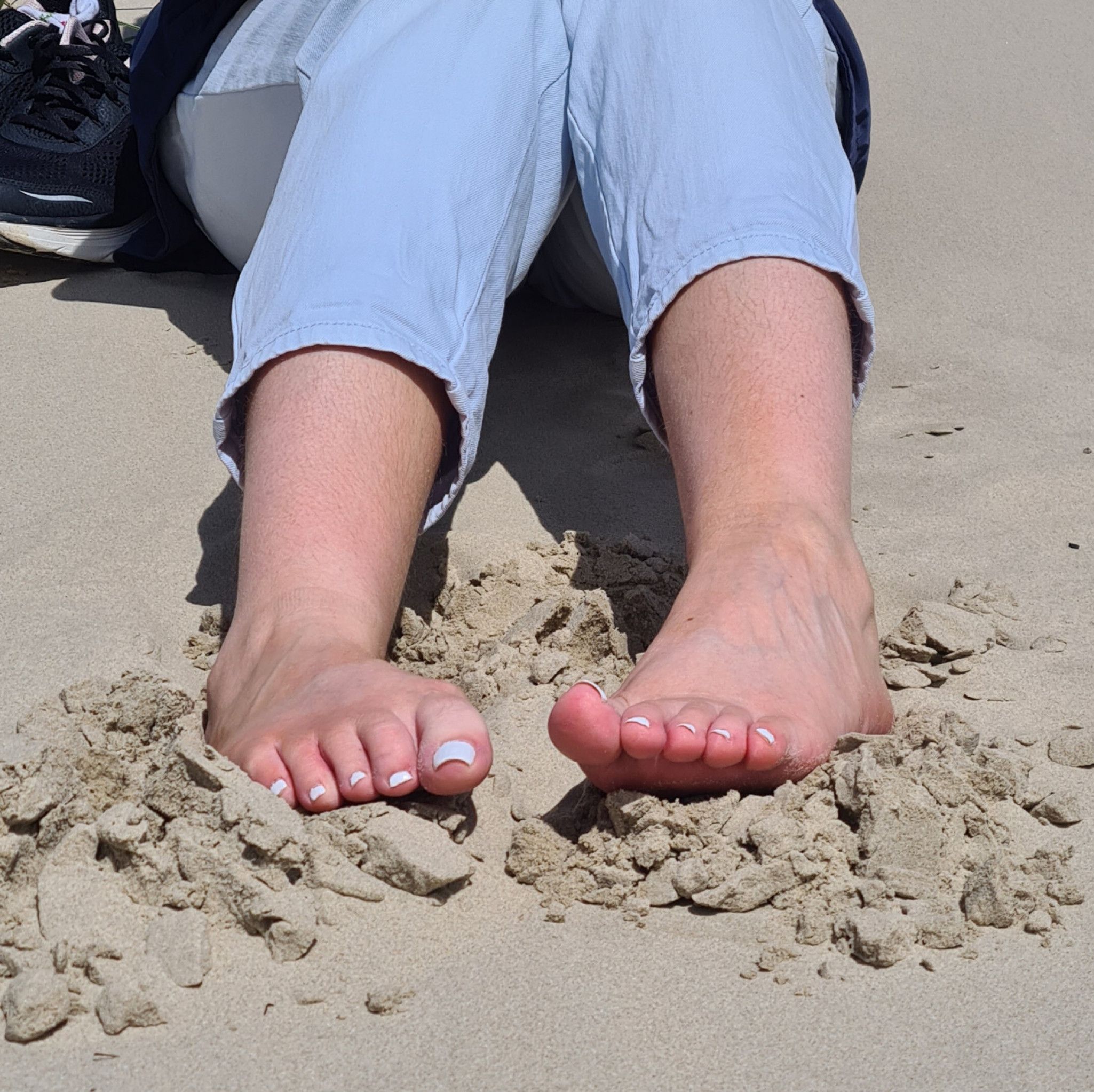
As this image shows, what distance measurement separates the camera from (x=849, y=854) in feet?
3.53

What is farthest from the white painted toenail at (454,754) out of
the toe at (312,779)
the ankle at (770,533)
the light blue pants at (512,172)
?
the light blue pants at (512,172)

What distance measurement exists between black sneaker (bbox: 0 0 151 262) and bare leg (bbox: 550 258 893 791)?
1.38 meters

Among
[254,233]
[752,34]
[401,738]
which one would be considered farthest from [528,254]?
[401,738]

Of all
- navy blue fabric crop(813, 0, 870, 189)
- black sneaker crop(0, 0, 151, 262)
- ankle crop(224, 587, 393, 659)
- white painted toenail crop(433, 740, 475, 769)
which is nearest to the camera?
white painted toenail crop(433, 740, 475, 769)

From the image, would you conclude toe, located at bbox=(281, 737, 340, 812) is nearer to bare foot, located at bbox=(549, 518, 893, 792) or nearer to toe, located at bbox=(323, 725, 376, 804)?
toe, located at bbox=(323, 725, 376, 804)

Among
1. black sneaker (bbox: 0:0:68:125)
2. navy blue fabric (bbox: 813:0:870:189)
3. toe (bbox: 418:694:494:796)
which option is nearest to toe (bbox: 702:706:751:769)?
toe (bbox: 418:694:494:796)

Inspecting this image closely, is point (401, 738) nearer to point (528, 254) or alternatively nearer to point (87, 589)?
A: point (87, 589)

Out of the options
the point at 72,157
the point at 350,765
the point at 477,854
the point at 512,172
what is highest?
the point at 512,172

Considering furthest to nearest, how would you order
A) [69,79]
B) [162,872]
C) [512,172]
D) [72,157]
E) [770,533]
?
[69,79] < [72,157] < [512,172] < [770,533] < [162,872]

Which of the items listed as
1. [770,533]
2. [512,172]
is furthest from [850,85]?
[770,533]

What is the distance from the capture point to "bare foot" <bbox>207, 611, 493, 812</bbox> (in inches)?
42.1

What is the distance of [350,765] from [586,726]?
20cm

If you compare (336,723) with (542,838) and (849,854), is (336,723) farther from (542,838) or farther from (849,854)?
(849,854)

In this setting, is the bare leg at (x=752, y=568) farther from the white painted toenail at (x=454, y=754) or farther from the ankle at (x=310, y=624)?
the ankle at (x=310, y=624)
